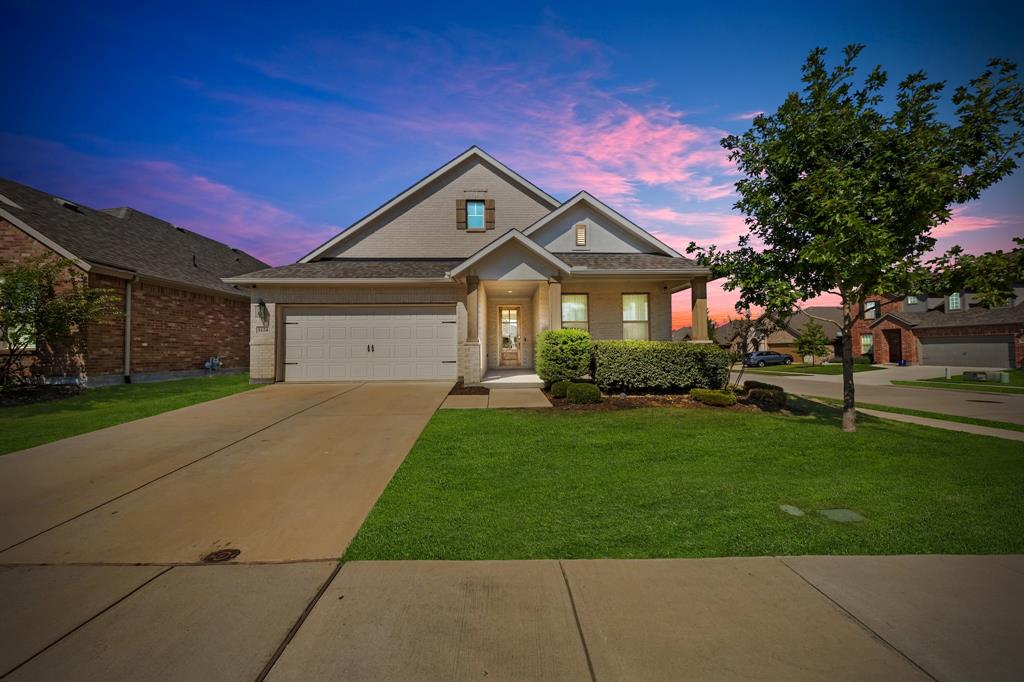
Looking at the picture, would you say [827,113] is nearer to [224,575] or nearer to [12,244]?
[224,575]

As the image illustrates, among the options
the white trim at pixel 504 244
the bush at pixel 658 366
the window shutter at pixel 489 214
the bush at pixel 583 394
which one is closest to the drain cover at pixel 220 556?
the bush at pixel 583 394

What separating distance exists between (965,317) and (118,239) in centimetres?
5026

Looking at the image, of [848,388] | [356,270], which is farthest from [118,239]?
[848,388]

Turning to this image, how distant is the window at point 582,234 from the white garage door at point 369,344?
208 inches

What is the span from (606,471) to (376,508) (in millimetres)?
2756

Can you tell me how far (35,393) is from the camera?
467 inches

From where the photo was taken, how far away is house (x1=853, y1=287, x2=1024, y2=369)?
88.6ft

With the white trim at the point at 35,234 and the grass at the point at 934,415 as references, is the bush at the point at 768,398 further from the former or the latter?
the white trim at the point at 35,234

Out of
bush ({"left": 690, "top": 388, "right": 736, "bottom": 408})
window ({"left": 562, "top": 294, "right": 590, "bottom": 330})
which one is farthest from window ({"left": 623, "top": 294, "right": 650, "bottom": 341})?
bush ({"left": 690, "top": 388, "right": 736, "bottom": 408})

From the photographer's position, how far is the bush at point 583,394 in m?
9.55

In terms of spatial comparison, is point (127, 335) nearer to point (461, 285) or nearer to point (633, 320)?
point (461, 285)

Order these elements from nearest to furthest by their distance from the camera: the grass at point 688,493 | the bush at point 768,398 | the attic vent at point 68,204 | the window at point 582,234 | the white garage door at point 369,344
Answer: the grass at point 688,493 → the bush at point 768,398 → the white garage door at point 369,344 → the window at point 582,234 → the attic vent at point 68,204

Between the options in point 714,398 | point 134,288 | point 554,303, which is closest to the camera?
point 714,398

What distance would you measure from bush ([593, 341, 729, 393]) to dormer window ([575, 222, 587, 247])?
5.67 m
